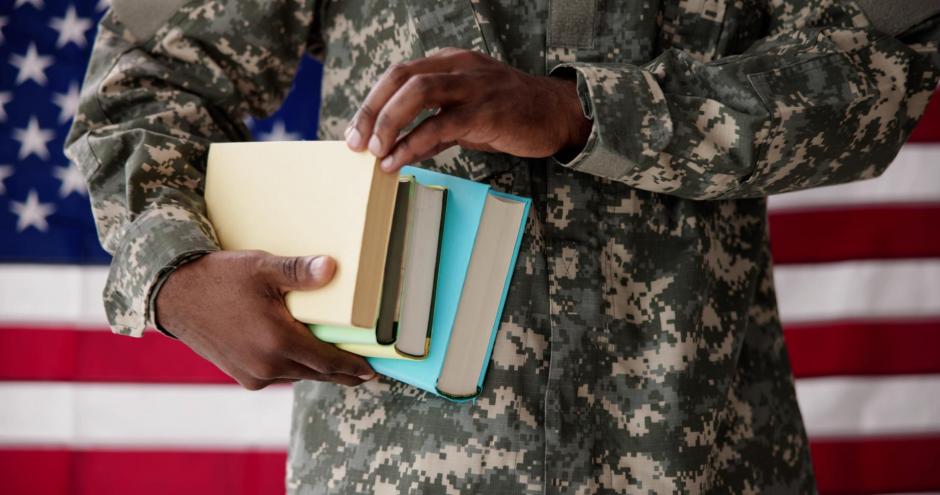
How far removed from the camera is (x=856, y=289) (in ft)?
4.45

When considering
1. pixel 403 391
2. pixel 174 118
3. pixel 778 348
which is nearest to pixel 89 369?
pixel 174 118

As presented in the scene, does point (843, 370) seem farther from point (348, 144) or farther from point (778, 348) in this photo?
point (348, 144)

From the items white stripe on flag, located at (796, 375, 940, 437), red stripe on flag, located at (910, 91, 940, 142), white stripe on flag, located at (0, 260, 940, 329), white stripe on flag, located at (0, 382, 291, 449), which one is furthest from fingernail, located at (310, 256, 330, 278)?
red stripe on flag, located at (910, 91, 940, 142)

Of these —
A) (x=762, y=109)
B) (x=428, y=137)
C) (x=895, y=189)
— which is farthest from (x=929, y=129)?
(x=428, y=137)

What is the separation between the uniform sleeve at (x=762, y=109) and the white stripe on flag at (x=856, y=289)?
70 cm

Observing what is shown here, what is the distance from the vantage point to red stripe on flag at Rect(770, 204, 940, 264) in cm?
135

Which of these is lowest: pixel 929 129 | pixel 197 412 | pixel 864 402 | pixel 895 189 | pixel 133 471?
pixel 133 471

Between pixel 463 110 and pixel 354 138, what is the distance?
0.08m

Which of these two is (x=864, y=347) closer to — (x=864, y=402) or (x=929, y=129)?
(x=864, y=402)

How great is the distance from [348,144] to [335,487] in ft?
1.03

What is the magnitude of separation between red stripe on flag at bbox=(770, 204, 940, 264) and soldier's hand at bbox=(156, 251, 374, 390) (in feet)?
3.23

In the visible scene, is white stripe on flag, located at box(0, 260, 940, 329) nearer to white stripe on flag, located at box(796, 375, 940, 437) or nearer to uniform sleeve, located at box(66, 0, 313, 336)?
white stripe on flag, located at box(796, 375, 940, 437)

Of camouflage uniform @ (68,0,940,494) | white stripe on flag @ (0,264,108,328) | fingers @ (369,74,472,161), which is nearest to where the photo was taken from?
fingers @ (369,74,472,161)

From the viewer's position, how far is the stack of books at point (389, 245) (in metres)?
0.54
